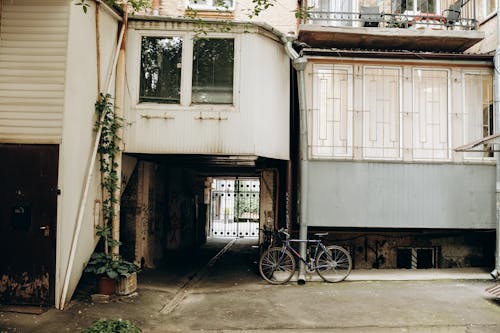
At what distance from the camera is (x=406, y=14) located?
11.9 metres

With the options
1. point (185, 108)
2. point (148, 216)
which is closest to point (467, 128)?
point (185, 108)

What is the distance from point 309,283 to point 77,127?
609 centimetres

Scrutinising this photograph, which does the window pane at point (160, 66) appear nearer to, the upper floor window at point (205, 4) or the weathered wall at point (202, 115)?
the weathered wall at point (202, 115)

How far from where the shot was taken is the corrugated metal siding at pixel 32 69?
784 centimetres

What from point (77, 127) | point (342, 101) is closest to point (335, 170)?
point (342, 101)

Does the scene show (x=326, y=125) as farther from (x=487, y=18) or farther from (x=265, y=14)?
(x=487, y=18)

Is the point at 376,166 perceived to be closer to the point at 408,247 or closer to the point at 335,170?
the point at 335,170

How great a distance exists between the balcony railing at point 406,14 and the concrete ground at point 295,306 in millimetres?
6180

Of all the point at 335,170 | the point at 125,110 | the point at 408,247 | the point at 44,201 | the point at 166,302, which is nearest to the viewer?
the point at 44,201

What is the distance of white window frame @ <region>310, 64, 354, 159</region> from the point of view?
11.0 meters

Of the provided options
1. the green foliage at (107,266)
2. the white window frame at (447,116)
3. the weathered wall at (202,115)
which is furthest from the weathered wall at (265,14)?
the green foliage at (107,266)

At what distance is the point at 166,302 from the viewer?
8773 mm

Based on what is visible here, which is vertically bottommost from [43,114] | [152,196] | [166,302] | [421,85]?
[166,302]

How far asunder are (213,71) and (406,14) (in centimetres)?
561
